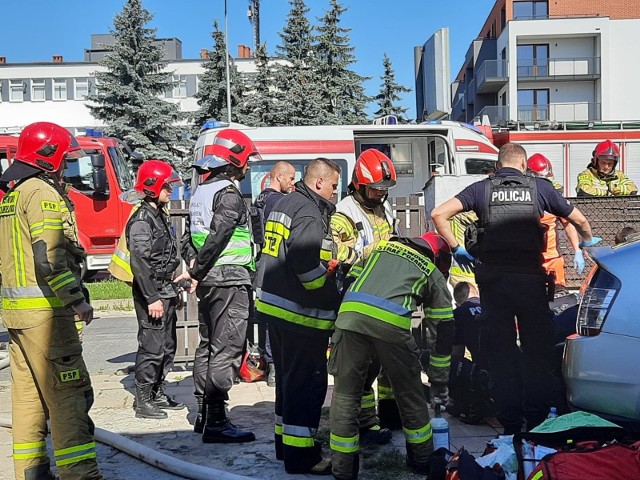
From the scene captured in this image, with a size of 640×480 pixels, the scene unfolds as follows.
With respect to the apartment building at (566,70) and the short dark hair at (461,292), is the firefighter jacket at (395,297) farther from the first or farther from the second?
the apartment building at (566,70)

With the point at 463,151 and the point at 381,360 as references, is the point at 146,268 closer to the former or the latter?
the point at 381,360

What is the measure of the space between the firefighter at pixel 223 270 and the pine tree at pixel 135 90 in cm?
2596

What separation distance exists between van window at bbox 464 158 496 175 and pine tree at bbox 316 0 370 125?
21.6 meters

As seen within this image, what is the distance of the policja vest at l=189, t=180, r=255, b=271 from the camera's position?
5.02m

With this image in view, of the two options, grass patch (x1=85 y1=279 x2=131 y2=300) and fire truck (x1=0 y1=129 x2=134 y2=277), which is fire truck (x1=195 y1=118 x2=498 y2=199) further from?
fire truck (x1=0 y1=129 x2=134 y2=277)

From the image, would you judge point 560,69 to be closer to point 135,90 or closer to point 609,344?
point 135,90

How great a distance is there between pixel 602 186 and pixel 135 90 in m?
25.7

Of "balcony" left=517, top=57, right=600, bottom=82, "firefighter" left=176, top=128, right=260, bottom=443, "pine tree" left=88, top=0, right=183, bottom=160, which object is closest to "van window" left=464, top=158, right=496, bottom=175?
"firefighter" left=176, top=128, right=260, bottom=443

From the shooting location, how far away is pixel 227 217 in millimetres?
4934

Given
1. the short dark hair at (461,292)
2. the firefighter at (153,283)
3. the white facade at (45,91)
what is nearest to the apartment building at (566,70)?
the white facade at (45,91)

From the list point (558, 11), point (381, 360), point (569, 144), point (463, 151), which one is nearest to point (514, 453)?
point (381, 360)

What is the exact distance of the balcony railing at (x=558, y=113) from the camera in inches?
1698

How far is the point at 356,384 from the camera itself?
13.6 feet

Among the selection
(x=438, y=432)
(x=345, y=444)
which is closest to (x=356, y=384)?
(x=345, y=444)
